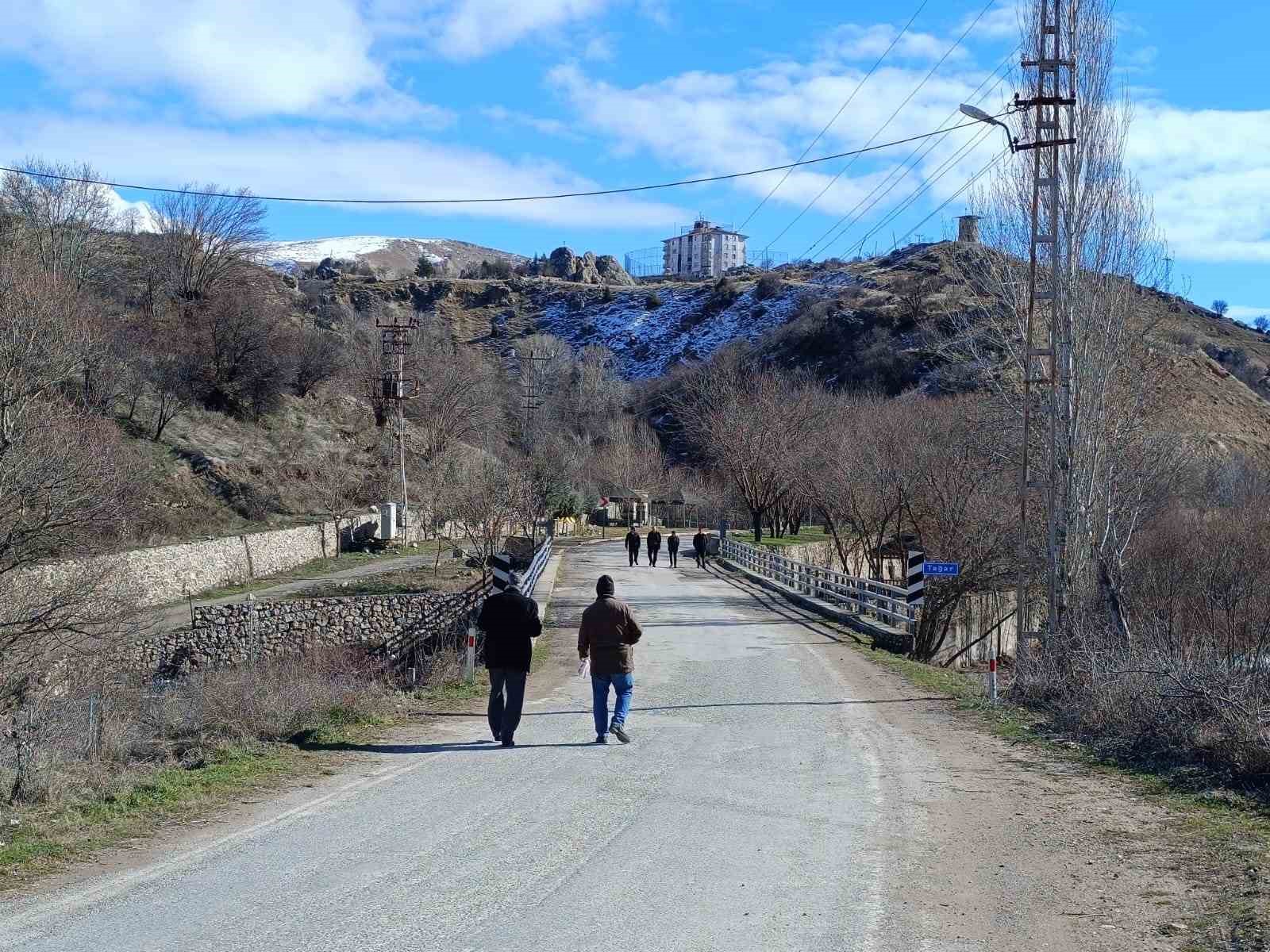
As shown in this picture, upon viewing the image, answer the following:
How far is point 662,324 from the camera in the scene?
518 ft

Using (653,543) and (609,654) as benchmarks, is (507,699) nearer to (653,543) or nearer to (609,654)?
(609,654)

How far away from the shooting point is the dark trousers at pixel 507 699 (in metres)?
11.1

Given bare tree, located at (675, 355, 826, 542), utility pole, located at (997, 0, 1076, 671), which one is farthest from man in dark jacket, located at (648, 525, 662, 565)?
utility pole, located at (997, 0, 1076, 671)

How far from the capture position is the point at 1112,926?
5.95 m

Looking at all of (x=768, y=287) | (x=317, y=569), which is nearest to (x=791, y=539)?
(x=317, y=569)

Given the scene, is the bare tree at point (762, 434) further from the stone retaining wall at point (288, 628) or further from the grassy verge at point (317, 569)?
the stone retaining wall at point (288, 628)

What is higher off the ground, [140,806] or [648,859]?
[648,859]

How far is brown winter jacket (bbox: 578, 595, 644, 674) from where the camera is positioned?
11.2 m

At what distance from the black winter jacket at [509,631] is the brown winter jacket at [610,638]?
52 centimetres

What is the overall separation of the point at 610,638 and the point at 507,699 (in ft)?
3.83

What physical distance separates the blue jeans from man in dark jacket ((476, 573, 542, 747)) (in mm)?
748

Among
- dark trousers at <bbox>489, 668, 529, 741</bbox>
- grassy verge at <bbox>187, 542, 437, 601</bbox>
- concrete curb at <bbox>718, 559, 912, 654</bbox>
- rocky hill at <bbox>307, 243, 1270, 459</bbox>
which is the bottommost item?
grassy verge at <bbox>187, 542, 437, 601</bbox>

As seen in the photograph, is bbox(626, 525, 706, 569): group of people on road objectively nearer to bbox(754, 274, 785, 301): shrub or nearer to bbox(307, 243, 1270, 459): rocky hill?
bbox(307, 243, 1270, 459): rocky hill

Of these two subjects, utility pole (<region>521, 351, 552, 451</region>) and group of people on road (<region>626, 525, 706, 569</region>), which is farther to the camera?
utility pole (<region>521, 351, 552, 451</region>)
